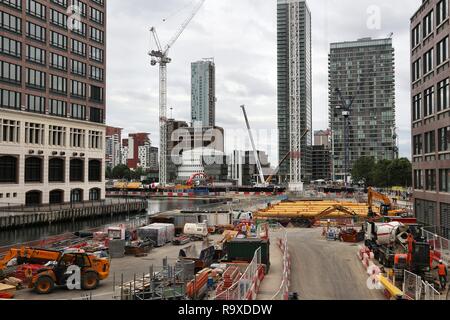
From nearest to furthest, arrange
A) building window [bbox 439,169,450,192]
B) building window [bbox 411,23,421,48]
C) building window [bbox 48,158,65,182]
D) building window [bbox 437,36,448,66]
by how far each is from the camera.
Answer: building window [bbox 437,36,448,66] → building window [bbox 439,169,450,192] → building window [bbox 411,23,421,48] → building window [bbox 48,158,65,182]

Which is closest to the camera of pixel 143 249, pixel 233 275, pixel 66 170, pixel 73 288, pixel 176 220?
pixel 233 275

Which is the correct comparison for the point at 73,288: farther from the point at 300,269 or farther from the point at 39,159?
the point at 39,159

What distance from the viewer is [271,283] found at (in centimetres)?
2292

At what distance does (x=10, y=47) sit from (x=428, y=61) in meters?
59.2

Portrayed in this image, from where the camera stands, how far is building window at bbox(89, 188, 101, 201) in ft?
277

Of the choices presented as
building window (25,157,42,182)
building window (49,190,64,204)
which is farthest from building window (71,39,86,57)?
building window (49,190,64,204)

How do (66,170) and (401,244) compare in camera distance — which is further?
(66,170)

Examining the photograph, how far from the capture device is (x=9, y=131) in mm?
66375

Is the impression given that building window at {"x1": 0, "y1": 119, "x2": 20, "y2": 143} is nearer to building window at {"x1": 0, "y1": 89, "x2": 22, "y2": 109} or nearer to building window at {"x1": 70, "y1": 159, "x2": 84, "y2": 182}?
building window at {"x1": 0, "y1": 89, "x2": 22, "y2": 109}

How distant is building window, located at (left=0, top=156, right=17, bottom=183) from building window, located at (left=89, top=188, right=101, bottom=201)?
62.3ft

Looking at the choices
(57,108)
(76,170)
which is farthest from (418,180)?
(57,108)

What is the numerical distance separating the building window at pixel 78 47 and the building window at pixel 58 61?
3437 millimetres

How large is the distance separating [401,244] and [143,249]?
18936 millimetres
